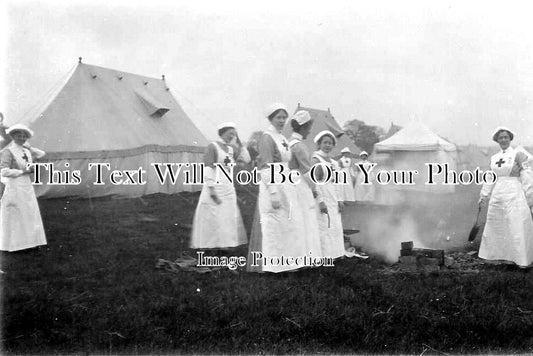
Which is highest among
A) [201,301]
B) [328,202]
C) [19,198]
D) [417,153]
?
[417,153]

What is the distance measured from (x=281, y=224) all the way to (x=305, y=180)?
51 cm

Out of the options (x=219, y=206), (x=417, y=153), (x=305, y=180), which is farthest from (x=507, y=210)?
(x=219, y=206)

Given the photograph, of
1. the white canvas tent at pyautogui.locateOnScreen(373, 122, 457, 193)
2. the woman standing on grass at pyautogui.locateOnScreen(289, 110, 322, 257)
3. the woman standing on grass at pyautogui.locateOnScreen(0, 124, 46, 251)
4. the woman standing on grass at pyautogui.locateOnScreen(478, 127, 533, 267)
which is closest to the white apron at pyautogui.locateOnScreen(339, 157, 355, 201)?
the white canvas tent at pyautogui.locateOnScreen(373, 122, 457, 193)

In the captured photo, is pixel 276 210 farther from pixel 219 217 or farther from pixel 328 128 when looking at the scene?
pixel 328 128

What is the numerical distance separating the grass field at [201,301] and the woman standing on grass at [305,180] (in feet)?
1.09

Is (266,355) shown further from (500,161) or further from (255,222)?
(500,161)

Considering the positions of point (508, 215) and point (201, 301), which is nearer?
point (201, 301)

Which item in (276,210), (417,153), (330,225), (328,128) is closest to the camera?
(276,210)

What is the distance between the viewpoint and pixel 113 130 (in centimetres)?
440

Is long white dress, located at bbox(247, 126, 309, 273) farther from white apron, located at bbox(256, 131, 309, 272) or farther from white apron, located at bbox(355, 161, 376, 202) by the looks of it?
Result: white apron, located at bbox(355, 161, 376, 202)

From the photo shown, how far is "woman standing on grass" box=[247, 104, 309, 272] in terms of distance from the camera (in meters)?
4.17

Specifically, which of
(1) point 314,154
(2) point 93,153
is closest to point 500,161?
(1) point 314,154

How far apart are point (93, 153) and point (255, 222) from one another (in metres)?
1.69

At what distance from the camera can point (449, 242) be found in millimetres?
5730
